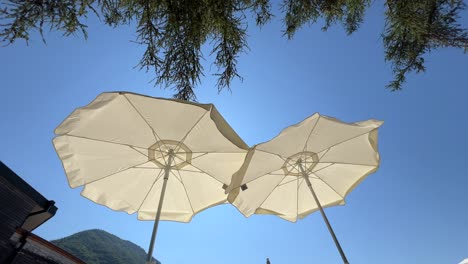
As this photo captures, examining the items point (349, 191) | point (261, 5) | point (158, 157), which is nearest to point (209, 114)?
point (158, 157)

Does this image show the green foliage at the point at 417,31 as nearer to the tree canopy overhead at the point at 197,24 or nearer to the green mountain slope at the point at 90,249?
the tree canopy overhead at the point at 197,24

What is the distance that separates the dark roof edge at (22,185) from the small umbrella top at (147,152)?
1.43 ft

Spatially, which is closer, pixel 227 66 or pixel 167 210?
pixel 227 66

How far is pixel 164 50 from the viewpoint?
4.06 metres

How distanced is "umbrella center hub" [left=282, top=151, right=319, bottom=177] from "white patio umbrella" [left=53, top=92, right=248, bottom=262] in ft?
3.51

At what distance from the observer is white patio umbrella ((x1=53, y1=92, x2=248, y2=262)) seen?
153 inches

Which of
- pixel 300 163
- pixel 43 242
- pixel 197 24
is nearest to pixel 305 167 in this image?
pixel 300 163

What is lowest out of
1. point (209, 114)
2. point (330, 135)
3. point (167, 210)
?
point (167, 210)

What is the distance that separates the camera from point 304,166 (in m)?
5.32

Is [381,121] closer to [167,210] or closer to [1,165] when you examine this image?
[167,210]

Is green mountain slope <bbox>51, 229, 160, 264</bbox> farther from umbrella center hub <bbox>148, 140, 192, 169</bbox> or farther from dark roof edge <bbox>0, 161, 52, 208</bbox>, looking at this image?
umbrella center hub <bbox>148, 140, 192, 169</bbox>

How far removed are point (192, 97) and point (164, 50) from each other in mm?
827

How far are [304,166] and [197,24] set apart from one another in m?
3.28

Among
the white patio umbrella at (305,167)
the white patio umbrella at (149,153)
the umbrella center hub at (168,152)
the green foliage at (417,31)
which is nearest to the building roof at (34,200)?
the white patio umbrella at (149,153)
